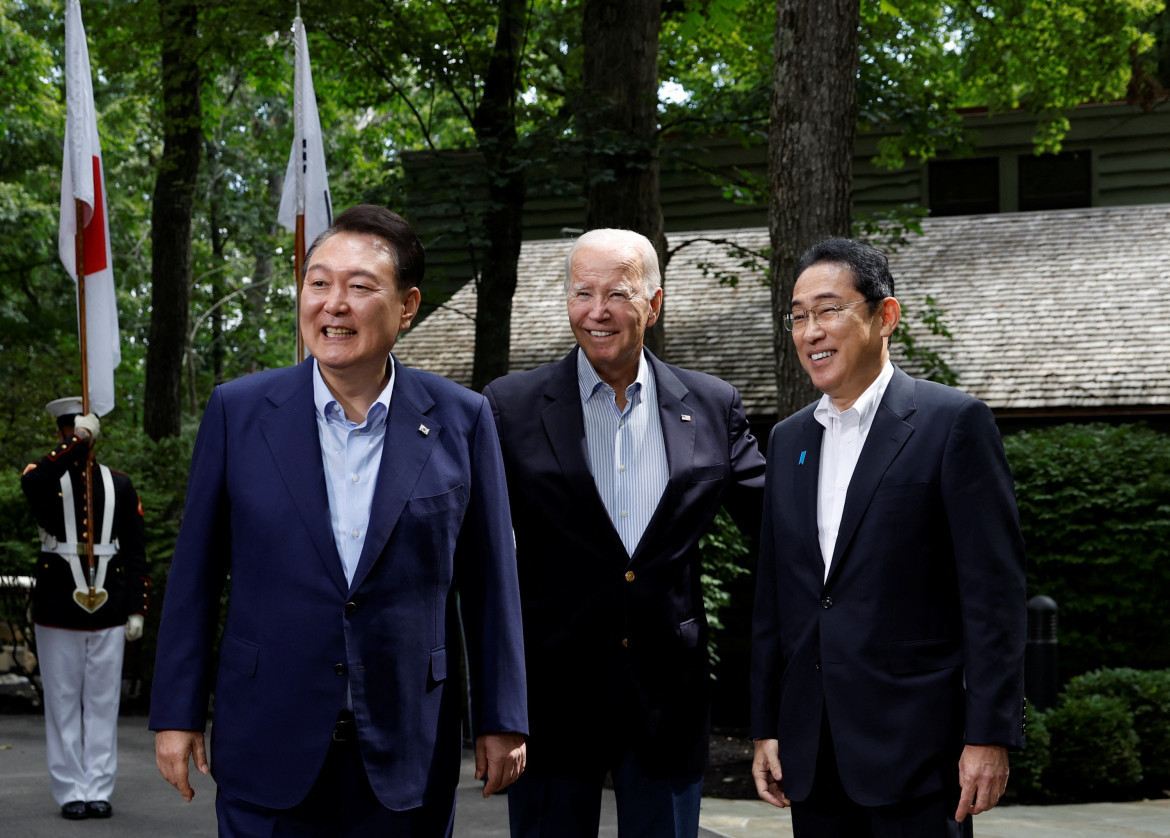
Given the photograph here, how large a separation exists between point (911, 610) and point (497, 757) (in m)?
1.13

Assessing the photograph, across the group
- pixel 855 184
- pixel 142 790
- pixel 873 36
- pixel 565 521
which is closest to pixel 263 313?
pixel 855 184

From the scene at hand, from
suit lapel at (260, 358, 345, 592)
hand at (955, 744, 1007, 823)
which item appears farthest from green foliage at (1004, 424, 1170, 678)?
suit lapel at (260, 358, 345, 592)

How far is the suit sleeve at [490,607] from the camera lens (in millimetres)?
Answer: 3457

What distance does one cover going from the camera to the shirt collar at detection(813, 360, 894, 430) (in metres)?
3.75

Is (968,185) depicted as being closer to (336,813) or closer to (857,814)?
(857,814)

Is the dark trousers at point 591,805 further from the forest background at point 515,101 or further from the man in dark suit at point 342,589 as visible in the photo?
the forest background at point 515,101

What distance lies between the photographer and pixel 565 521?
13.4ft

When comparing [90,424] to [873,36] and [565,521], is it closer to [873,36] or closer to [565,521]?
[565,521]

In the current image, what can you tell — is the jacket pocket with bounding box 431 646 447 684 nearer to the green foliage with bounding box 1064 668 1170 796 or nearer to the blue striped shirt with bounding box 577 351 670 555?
the blue striped shirt with bounding box 577 351 670 555

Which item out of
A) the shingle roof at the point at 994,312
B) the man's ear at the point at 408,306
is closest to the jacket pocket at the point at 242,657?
the man's ear at the point at 408,306

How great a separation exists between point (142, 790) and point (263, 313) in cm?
2528

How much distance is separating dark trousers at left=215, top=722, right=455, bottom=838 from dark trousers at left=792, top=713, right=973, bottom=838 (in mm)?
1099

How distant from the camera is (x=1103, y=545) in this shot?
38.3 feet

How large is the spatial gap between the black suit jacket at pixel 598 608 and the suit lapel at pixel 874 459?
62 cm
